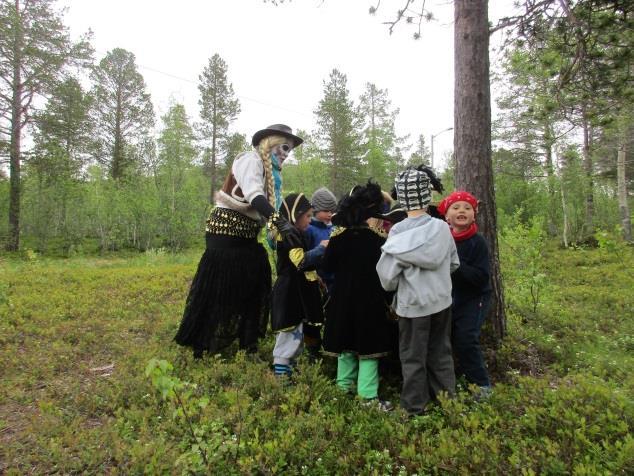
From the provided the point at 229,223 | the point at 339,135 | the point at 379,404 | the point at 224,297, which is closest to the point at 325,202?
the point at 229,223

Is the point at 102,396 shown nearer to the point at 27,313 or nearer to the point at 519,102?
the point at 27,313

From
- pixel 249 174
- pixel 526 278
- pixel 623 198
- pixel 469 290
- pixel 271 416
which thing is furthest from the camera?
pixel 623 198

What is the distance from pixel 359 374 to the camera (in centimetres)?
316

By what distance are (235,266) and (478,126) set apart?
275cm

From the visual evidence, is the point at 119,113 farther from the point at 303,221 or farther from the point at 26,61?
the point at 303,221

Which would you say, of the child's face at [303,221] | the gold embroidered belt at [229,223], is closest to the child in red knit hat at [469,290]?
the child's face at [303,221]

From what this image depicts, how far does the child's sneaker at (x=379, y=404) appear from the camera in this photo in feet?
9.53

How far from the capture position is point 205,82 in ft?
87.9

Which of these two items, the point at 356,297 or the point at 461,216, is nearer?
the point at 356,297

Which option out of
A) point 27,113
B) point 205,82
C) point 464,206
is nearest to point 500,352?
point 464,206

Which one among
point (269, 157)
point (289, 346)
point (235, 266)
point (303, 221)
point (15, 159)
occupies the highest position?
point (15, 159)

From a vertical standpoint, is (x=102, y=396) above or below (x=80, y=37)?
below

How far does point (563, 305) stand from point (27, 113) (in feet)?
68.7

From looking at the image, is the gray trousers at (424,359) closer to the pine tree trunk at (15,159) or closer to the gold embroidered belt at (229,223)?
the gold embroidered belt at (229,223)
